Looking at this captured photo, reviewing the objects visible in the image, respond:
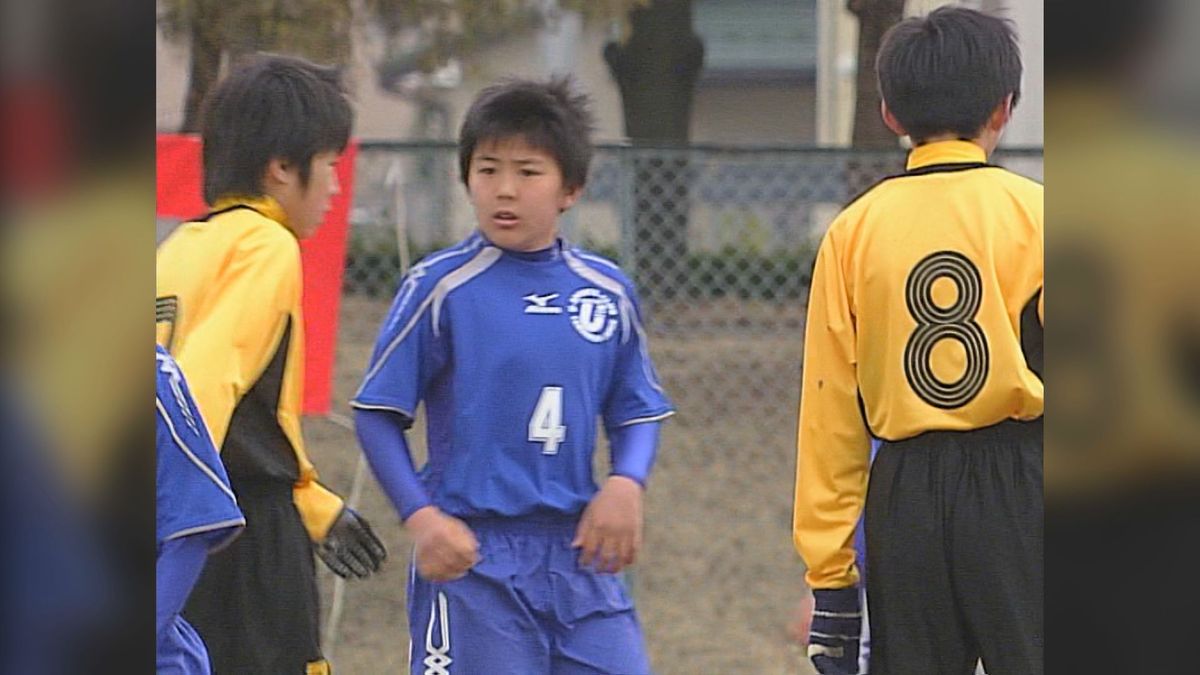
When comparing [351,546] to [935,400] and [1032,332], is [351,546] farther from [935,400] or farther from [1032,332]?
[1032,332]

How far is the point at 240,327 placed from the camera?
10.9 ft

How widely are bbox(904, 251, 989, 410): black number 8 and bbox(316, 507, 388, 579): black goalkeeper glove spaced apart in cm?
107

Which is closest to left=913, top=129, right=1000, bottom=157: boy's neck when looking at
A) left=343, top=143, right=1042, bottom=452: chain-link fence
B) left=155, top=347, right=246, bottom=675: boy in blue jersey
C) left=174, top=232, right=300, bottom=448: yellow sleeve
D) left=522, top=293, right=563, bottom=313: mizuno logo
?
left=522, top=293, right=563, bottom=313: mizuno logo

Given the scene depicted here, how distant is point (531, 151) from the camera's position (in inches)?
139

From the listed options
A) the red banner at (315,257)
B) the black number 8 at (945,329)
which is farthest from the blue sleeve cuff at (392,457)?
the red banner at (315,257)

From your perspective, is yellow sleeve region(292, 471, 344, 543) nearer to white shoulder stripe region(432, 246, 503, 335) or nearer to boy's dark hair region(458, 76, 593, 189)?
white shoulder stripe region(432, 246, 503, 335)

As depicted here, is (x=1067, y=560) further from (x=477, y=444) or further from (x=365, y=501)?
(x=365, y=501)

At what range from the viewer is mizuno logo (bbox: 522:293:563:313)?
3.41 meters

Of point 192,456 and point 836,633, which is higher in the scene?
point 192,456

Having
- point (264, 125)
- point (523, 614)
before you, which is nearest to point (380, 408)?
point (523, 614)

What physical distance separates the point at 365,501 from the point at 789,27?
633 inches

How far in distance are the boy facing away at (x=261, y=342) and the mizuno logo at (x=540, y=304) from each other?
413 mm

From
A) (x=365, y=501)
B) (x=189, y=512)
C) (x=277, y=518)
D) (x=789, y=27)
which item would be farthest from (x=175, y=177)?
(x=789, y=27)

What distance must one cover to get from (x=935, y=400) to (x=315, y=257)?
2887mm
